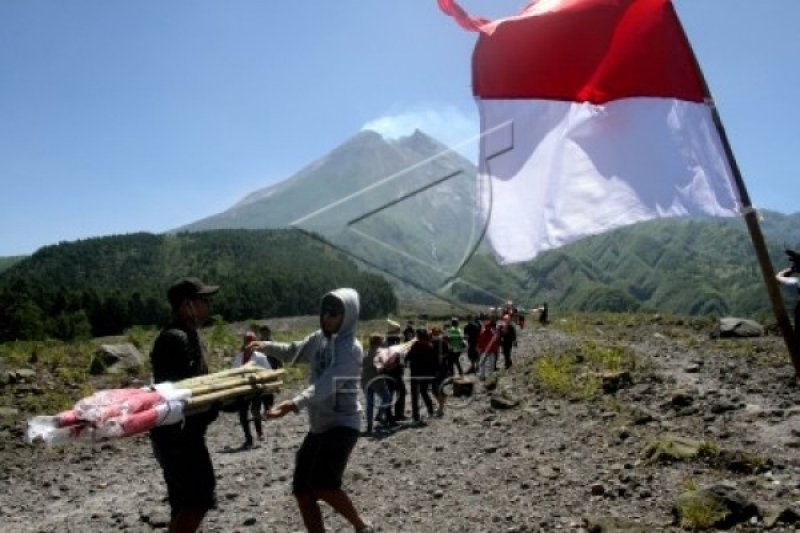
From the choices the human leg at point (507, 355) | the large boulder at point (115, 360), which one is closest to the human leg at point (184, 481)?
the human leg at point (507, 355)

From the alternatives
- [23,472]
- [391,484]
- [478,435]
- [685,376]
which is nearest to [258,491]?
[391,484]

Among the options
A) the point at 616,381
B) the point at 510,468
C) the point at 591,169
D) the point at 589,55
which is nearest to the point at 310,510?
the point at 591,169

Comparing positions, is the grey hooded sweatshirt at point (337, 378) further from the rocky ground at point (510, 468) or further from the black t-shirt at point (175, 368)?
the rocky ground at point (510, 468)

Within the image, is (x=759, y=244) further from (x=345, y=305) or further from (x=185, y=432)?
(x=185, y=432)

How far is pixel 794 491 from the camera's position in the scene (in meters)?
7.28

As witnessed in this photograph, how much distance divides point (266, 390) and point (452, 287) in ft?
7.58

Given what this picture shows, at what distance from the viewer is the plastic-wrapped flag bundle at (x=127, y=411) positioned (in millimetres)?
4922

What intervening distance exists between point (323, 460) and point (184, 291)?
185 cm

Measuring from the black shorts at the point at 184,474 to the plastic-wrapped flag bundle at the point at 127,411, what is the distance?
1.11 ft

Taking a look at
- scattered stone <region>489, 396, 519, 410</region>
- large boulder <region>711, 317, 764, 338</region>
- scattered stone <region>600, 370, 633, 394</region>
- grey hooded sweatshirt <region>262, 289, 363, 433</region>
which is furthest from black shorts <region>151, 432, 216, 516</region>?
large boulder <region>711, 317, 764, 338</region>

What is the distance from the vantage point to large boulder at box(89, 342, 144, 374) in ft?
80.3

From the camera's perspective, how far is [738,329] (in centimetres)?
2931

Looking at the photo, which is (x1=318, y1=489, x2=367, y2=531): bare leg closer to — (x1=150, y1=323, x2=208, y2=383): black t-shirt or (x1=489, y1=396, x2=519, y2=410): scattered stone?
(x1=150, y1=323, x2=208, y2=383): black t-shirt

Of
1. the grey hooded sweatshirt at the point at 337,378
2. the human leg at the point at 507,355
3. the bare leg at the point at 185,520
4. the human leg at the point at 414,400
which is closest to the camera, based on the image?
the bare leg at the point at 185,520
